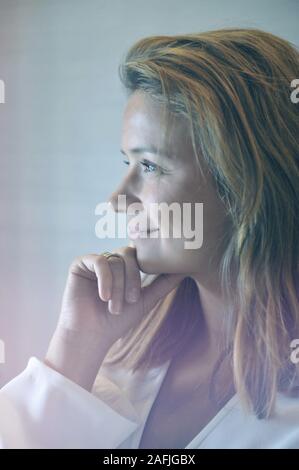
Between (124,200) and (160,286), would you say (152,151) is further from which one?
(160,286)

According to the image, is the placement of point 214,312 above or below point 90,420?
above

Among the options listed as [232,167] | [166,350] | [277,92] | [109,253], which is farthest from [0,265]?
[277,92]

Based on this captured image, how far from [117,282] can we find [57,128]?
0.92ft

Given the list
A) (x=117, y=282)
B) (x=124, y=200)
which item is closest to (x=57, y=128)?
(x=124, y=200)

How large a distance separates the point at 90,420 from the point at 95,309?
0.18 meters

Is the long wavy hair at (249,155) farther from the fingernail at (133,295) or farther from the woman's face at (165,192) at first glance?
the fingernail at (133,295)

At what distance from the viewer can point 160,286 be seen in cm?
96

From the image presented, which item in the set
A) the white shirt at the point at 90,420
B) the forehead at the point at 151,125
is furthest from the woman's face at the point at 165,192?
the white shirt at the point at 90,420

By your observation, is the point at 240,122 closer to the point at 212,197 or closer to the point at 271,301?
the point at 212,197

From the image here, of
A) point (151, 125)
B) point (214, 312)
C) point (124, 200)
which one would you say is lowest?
point (214, 312)

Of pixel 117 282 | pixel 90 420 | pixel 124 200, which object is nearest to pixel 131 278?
pixel 117 282

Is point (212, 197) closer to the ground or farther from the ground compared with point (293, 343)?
farther from the ground

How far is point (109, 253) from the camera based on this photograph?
95 cm

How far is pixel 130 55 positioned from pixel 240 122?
21 cm
